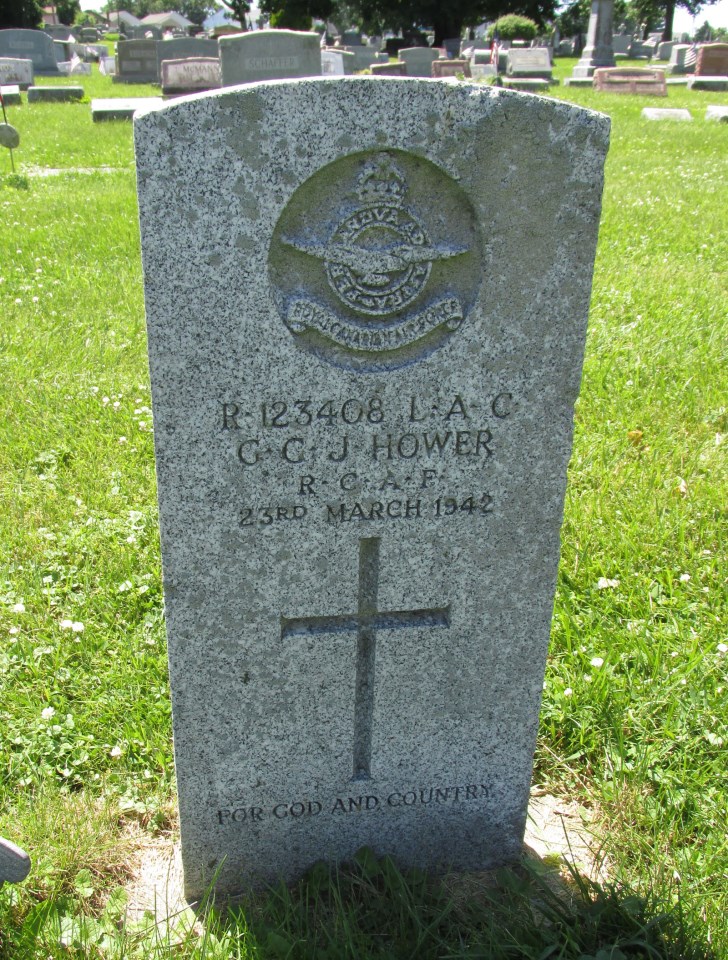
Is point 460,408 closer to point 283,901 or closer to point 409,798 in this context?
point 409,798

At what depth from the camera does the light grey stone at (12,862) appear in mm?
1854

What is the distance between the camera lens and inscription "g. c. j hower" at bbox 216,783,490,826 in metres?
2.11

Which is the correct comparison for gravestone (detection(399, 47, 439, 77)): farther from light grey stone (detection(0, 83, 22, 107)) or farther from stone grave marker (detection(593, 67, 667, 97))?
light grey stone (detection(0, 83, 22, 107))

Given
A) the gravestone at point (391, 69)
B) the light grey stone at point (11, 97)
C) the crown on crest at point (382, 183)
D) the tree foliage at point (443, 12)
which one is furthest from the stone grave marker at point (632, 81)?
the crown on crest at point (382, 183)

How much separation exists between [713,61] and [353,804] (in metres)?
24.1

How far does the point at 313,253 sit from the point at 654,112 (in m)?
15.5

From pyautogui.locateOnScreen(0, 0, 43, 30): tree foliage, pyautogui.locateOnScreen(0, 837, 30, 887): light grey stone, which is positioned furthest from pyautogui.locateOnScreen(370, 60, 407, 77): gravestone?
pyautogui.locateOnScreen(0, 837, 30, 887): light grey stone

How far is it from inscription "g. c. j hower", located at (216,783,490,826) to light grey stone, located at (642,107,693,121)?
15065mm

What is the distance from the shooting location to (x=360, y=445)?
Result: 1.77m

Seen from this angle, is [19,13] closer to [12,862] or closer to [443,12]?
[443,12]

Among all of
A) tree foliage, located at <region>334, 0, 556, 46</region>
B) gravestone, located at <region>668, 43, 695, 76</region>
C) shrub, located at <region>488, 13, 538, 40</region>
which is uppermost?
tree foliage, located at <region>334, 0, 556, 46</region>

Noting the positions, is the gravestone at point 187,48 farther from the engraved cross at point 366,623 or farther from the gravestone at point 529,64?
the engraved cross at point 366,623

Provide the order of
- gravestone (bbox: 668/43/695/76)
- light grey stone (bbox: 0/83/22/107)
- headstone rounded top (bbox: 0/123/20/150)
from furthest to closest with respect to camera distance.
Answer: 1. gravestone (bbox: 668/43/695/76)
2. light grey stone (bbox: 0/83/22/107)
3. headstone rounded top (bbox: 0/123/20/150)

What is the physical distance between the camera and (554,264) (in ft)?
5.50
